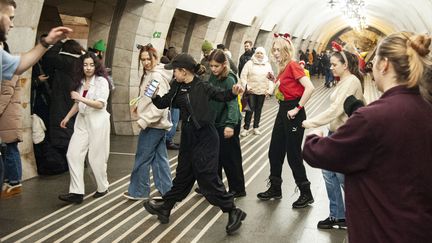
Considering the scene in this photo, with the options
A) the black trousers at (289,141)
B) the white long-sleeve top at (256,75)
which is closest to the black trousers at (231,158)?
the black trousers at (289,141)

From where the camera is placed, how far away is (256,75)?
31.4 ft

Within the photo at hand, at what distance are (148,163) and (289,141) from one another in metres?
1.53

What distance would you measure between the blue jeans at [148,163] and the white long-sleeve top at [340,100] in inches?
74.7

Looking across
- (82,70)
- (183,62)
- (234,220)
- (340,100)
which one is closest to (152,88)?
(183,62)

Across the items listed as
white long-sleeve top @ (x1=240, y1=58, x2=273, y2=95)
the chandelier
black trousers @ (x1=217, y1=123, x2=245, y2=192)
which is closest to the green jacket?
black trousers @ (x1=217, y1=123, x2=245, y2=192)

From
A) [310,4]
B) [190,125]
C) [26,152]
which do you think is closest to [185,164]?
[190,125]

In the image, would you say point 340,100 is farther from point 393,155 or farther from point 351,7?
point 351,7

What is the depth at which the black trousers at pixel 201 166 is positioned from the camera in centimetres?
454

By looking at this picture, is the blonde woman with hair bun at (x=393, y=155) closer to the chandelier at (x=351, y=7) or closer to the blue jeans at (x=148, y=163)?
the blue jeans at (x=148, y=163)

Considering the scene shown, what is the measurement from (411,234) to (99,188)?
4.22 m

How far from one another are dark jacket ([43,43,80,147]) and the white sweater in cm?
155

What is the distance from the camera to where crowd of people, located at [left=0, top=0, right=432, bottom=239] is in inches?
78.9

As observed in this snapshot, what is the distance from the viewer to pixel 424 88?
6.97 ft

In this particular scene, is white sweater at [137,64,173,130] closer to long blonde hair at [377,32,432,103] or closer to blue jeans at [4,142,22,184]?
blue jeans at [4,142,22,184]
